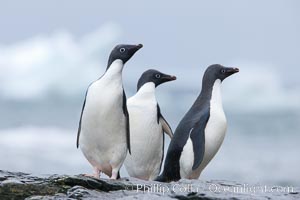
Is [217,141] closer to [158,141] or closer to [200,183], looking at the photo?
[158,141]

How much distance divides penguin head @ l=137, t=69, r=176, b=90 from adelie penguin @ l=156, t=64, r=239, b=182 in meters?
Result: 0.84

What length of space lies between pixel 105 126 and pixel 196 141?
1630 mm

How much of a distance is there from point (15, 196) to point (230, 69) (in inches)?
177

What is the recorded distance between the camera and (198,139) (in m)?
8.77

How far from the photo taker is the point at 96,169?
7.70 metres

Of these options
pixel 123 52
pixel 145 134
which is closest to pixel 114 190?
pixel 123 52

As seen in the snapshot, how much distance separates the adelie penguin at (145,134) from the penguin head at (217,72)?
0.78 meters

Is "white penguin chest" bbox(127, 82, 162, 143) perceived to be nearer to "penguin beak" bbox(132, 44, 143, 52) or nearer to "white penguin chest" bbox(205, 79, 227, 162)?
"white penguin chest" bbox(205, 79, 227, 162)

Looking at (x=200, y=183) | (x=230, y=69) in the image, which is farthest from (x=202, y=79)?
(x=200, y=183)

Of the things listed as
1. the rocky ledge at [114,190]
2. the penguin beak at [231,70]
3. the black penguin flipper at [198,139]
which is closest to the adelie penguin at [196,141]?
the black penguin flipper at [198,139]

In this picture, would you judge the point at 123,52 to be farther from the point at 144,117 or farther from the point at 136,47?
the point at 144,117

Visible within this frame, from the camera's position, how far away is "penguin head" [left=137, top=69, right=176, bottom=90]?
32.4 ft

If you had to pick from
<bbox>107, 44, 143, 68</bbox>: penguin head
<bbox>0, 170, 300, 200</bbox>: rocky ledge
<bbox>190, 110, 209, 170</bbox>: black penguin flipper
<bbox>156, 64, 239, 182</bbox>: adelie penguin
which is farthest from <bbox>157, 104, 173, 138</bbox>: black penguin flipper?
<bbox>0, 170, 300, 200</bbox>: rocky ledge

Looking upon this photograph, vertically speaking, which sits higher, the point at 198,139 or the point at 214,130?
the point at 214,130
